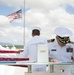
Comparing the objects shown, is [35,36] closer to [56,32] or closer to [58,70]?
[56,32]

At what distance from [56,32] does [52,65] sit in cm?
55

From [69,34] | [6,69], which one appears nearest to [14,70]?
[6,69]

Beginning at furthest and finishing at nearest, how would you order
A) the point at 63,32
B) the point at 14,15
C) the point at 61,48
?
the point at 14,15, the point at 61,48, the point at 63,32

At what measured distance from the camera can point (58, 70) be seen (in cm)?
357

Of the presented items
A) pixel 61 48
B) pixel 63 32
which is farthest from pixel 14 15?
pixel 63 32

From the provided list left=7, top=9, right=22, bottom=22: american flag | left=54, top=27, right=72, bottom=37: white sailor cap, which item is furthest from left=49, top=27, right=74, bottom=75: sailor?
left=7, top=9, right=22, bottom=22: american flag

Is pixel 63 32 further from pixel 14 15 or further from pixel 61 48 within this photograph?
pixel 14 15

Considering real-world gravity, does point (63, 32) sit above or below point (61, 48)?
above

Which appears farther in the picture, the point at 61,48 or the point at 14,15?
the point at 14,15

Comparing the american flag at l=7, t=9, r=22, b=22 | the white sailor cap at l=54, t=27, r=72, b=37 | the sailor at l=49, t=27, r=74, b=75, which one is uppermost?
the american flag at l=7, t=9, r=22, b=22

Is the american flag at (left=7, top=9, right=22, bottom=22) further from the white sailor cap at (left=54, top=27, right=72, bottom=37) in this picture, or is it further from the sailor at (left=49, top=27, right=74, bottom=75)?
the white sailor cap at (left=54, top=27, right=72, bottom=37)

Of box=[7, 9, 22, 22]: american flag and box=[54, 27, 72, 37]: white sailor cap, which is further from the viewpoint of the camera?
box=[7, 9, 22, 22]: american flag

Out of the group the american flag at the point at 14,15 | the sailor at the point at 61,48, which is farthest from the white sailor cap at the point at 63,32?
the american flag at the point at 14,15

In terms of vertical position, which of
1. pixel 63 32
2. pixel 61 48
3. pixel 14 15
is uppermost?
pixel 14 15
